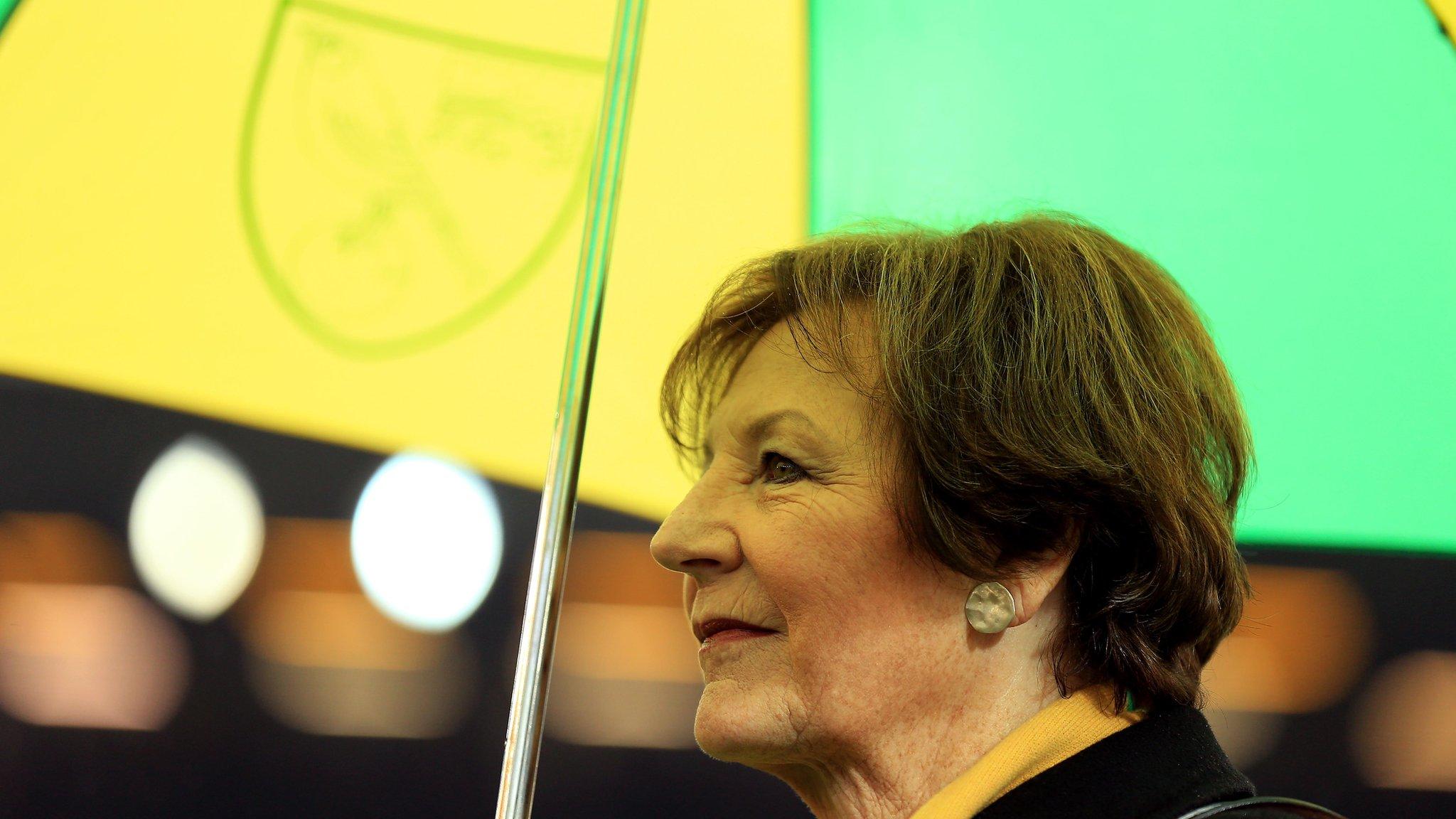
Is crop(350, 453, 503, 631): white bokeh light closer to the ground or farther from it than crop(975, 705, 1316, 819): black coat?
farther from it

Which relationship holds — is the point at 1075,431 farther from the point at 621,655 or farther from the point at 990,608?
the point at 621,655

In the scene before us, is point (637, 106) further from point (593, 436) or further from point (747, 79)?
point (593, 436)

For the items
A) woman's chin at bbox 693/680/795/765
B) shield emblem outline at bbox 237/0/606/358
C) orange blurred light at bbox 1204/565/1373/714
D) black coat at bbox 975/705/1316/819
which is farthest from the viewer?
orange blurred light at bbox 1204/565/1373/714

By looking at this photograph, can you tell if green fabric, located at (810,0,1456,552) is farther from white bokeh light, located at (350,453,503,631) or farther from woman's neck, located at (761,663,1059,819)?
white bokeh light, located at (350,453,503,631)

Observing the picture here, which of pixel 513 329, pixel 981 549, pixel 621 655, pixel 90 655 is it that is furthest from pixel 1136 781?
pixel 90 655

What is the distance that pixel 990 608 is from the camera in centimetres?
110

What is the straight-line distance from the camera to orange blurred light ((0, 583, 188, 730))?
1.67m

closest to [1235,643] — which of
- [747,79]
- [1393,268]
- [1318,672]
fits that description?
[1318,672]

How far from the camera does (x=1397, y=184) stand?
1496mm

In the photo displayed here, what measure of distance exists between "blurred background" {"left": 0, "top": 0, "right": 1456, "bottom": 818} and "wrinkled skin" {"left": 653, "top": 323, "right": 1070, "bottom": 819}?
0.42 m

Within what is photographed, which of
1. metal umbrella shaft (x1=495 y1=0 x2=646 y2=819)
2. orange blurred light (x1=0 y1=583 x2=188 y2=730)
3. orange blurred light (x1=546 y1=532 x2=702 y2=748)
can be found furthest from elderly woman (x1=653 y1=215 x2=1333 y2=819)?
orange blurred light (x1=0 y1=583 x2=188 y2=730)

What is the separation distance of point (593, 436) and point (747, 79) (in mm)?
516

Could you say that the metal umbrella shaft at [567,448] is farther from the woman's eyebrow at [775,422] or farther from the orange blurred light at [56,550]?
the orange blurred light at [56,550]

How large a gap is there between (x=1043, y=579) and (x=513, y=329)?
34.0 inches
